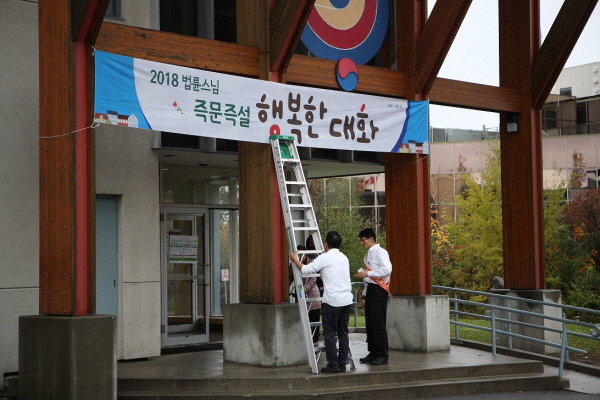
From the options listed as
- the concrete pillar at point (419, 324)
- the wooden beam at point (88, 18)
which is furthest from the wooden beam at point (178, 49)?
the concrete pillar at point (419, 324)

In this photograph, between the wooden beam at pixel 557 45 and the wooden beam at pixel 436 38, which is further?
the wooden beam at pixel 557 45

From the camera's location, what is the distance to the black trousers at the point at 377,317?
1152 cm

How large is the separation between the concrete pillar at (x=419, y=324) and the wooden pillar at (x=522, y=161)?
8.70 feet

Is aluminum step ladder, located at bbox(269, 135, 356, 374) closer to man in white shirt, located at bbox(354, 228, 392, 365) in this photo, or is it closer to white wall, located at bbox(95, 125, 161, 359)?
man in white shirt, located at bbox(354, 228, 392, 365)

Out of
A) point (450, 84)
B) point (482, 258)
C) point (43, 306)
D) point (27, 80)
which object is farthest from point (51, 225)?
point (482, 258)

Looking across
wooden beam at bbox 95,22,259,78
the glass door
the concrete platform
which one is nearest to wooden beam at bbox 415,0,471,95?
wooden beam at bbox 95,22,259,78

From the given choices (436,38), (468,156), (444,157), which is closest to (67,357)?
(436,38)

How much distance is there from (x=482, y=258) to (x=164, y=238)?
2321 cm

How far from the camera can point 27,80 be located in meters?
11.3

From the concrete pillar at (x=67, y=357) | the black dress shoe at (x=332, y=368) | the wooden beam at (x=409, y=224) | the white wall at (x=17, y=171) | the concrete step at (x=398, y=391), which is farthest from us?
the wooden beam at (x=409, y=224)

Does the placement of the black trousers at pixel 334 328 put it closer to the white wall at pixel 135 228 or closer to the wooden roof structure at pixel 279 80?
the wooden roof structure at pixel 279 80

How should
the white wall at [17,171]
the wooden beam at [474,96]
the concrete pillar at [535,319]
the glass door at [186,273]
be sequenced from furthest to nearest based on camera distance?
the concrete pillar at [535,319] → the glass door at [186,273] → the wooden beam at [474,96] → the white wall at [17,171]

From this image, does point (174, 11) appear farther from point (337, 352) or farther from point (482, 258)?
point (482, 258)

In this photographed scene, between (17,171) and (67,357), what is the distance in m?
3.26
